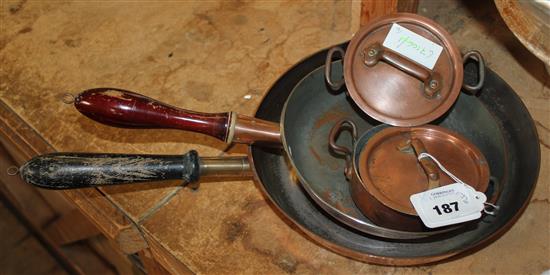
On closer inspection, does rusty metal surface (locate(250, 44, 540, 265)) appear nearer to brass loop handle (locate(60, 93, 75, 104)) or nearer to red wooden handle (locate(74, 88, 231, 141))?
red wooden handle (locate(74, 88, 231, 141))

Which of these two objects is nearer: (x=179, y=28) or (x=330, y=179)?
(x=330, y=179)

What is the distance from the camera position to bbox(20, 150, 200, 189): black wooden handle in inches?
29.0

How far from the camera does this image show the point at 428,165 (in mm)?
785

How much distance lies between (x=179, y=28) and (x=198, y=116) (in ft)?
1.40

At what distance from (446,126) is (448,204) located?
23cm

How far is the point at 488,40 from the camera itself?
108 cm

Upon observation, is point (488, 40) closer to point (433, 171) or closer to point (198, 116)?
point (433, 171)

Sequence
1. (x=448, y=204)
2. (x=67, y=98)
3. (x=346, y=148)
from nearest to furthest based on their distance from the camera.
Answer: (x=448, y=204)
(x=346, y=148)
(x=67, y=98)

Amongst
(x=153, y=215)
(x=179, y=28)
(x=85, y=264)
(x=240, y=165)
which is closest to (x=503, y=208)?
(x=240, y=165)

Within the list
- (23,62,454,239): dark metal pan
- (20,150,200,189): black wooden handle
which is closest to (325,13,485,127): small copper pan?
(23,62,454,239): dark metal pan

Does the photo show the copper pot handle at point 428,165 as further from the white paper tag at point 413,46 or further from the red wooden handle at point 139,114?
the red wooden handle at point 139,114

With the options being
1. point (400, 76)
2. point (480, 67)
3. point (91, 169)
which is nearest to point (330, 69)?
point (400, 76)

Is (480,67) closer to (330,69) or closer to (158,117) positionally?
(330,69)

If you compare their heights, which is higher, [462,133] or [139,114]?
[139,114]
